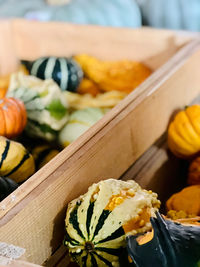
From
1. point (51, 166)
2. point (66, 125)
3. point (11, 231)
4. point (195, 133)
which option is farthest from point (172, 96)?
point (11, 231)

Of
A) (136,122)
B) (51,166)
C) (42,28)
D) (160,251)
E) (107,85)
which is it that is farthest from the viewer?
(42,28)

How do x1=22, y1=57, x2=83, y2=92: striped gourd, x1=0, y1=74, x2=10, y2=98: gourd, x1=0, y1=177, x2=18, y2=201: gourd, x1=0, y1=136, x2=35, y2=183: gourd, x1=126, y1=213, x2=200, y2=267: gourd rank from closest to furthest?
1. x1=126, y1=213, x2=200, y2=267: gourd
2. x1=0, y1=177, x2=18, y2=201: gourd
3. x1=0, y1=136, x2=35, y2=183: gourd
4. x1=0, y1=74, x2=10, y2=98: gourd
5. x1=22, y1=57, x2=83, y2=92: striped gourd

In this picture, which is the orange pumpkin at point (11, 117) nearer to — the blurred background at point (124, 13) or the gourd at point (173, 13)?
the blurred background at point (124, 13)

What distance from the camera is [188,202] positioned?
0.99 metres

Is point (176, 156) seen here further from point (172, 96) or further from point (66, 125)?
point (66, 125)

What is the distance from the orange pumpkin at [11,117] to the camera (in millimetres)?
1188

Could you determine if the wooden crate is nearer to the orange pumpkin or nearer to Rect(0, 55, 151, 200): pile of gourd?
Rect(0, 55, 151, 200): pile of gourd

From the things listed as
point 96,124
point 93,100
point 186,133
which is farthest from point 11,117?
point 186,133

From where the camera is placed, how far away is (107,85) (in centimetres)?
172

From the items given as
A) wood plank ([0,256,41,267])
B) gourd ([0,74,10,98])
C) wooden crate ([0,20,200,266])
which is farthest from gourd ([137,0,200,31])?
wood plank ([0,256,41,267])

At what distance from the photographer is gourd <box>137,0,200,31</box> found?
2.42 m

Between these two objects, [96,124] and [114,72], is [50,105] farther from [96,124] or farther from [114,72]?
[114,72]

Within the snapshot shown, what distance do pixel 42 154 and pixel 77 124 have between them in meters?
0.15

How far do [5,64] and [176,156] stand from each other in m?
0.95
